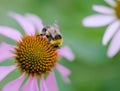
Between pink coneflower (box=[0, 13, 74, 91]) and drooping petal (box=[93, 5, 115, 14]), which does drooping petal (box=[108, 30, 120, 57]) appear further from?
pink coneflower (box=[0, 13, 74, 91])

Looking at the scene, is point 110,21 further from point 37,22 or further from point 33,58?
point 33,58

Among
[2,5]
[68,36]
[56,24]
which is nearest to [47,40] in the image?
[56,24]

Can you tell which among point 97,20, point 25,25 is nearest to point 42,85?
point 25,25

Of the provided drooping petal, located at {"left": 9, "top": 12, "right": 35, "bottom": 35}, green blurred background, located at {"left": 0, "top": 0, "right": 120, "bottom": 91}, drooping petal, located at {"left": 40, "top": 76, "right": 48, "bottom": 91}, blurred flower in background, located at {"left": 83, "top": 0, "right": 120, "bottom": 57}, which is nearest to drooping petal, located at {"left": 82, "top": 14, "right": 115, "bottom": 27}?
blurred flower in background, located at {"left": 83, "top": 0, "right": 120, "bottom": 57}

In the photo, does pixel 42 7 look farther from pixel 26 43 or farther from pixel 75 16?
pixel 26 43

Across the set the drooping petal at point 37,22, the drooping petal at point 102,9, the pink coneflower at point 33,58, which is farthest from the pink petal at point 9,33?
the drooping petal at point 102,9

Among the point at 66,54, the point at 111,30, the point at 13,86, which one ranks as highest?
Result: the point at 111,30
